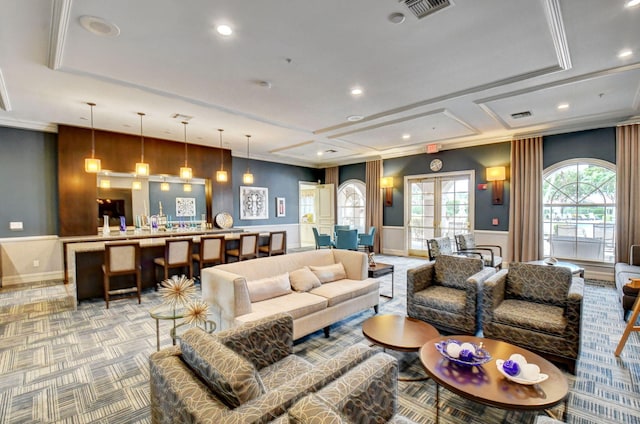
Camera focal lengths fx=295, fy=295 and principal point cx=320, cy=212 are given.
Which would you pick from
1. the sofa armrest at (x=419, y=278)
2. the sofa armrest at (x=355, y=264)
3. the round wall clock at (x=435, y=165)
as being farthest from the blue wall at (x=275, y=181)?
the sofa armrest at (x=419, y=278)

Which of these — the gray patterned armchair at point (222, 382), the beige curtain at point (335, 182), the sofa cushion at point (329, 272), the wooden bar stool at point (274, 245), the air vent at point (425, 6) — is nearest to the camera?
the gray patterned armchair at point (222, 382)

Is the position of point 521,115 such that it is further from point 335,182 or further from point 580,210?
point 335,182

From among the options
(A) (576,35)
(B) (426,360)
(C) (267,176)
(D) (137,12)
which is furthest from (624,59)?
(C) (267,176)

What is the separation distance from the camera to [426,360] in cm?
205

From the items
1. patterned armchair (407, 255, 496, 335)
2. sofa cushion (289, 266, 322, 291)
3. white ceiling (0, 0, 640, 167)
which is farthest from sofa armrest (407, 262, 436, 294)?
white ceiling (0, 0, 640, 167)

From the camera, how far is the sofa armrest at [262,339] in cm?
187

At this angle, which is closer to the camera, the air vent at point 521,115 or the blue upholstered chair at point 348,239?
the air vent at point 521,115

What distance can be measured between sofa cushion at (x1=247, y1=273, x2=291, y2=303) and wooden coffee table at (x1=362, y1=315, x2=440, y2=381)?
103 cm

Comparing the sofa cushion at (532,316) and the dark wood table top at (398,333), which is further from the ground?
the sofa cushion at (532,316)

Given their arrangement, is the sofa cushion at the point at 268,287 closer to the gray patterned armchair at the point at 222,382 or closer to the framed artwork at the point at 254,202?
the gray patterned armchair at the point at 222,382

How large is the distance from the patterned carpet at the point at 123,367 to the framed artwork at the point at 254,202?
4440 millimetres

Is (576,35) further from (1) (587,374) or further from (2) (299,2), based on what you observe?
(1) (587,374)

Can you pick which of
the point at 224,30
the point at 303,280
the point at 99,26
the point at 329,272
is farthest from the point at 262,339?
the point at 99,26

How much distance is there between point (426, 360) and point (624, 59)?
389 centimetres
